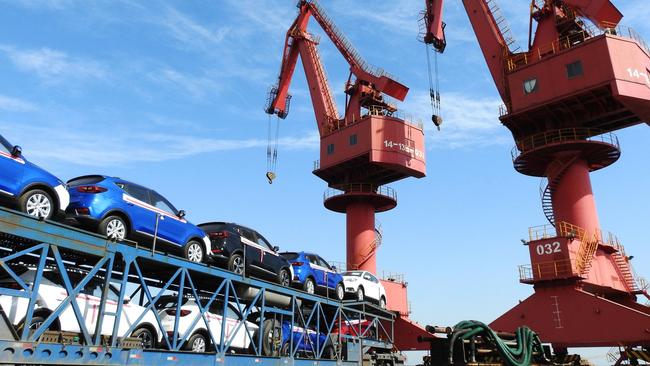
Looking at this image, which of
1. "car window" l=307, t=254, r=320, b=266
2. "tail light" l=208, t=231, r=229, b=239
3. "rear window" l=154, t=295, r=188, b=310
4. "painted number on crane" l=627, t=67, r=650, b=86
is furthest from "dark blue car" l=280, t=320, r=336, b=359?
"painted number on crane" l=627, t=67, r=650, b=86

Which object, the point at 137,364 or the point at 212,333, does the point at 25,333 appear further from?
the point at 212,333

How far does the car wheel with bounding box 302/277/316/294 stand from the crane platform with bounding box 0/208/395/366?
45 cm

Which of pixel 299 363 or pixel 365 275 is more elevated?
pixel 365 275

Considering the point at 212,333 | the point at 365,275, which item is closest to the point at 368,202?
the point at 365,275

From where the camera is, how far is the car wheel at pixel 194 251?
11.3 m

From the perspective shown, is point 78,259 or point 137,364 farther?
point 78,259

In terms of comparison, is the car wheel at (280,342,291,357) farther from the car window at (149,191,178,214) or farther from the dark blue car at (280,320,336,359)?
the car window at (149,191,178,214)

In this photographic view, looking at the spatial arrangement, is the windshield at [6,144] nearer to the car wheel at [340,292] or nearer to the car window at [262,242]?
the car window at [262,242]

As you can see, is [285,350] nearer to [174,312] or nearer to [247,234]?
[247,234]

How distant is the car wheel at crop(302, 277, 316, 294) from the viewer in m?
16.2

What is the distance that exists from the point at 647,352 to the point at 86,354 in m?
23.2

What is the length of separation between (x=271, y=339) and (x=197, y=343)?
293 cm

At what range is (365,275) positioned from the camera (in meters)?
21.2

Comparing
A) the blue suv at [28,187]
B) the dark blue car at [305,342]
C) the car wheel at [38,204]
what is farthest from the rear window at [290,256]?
the car wheel at [38,204]
